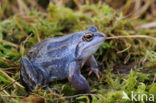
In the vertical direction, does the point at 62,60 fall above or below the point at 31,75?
above

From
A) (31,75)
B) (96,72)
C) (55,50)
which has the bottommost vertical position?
(96,72)

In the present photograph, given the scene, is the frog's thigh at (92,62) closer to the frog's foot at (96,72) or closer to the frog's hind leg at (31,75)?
the frog's foot at (96,72)

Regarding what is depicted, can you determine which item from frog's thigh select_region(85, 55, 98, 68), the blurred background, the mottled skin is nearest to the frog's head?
the mottled skin

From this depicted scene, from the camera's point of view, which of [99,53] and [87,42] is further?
[99,53]

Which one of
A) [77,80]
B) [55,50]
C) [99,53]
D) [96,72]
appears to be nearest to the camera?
[77,80]

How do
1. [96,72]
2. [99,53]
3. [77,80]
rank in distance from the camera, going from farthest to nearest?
1. [99,53]
2. [96,72]
3. [77,80]

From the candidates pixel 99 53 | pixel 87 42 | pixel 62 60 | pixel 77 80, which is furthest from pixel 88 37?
pixel 99 53

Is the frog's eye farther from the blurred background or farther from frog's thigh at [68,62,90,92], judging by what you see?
the blurred background

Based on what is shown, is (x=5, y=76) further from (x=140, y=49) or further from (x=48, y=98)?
(x=140, y=49)

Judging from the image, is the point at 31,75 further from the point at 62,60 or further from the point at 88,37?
the point at 88,37
